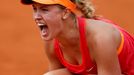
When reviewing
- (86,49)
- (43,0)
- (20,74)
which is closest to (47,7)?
(43,0)

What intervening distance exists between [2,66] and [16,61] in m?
0.12

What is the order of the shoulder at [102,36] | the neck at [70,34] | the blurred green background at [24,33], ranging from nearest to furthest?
the shoulder at [102,36] → the neck at [70,34] → the blurred green background at [24,33]

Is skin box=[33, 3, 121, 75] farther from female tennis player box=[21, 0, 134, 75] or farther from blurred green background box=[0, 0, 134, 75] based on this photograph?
blurred green background box=[0, 0, 134, 75]

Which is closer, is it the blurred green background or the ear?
the ear

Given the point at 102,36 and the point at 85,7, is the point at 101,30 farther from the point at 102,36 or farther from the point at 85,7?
the point at 85,7

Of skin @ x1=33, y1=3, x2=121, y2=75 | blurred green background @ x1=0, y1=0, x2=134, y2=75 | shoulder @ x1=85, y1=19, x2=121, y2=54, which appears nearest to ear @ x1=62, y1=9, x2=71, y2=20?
skin @ x1=33, y1=3, x2=121, y2=75

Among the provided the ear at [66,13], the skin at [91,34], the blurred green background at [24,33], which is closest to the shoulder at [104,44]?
the skin at [91,34]

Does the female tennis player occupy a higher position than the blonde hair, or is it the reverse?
the blonde hair

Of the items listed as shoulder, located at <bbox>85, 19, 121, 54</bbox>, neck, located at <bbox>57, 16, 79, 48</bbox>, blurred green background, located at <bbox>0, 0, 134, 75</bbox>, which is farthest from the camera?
blurred green background, located at <bbox>0, 0, 134, 75</bbox>

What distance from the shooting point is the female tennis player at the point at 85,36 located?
2.85 metres

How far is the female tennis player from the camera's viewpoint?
9.36ft

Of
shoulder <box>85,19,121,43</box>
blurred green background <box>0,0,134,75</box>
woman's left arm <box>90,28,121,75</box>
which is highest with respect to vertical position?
shoulder <box>85,19,121,43</box>

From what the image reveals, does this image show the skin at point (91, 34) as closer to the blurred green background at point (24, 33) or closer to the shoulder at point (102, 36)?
the shoulder at point (102, 36)

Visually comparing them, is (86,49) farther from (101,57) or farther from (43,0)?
(43,0)
